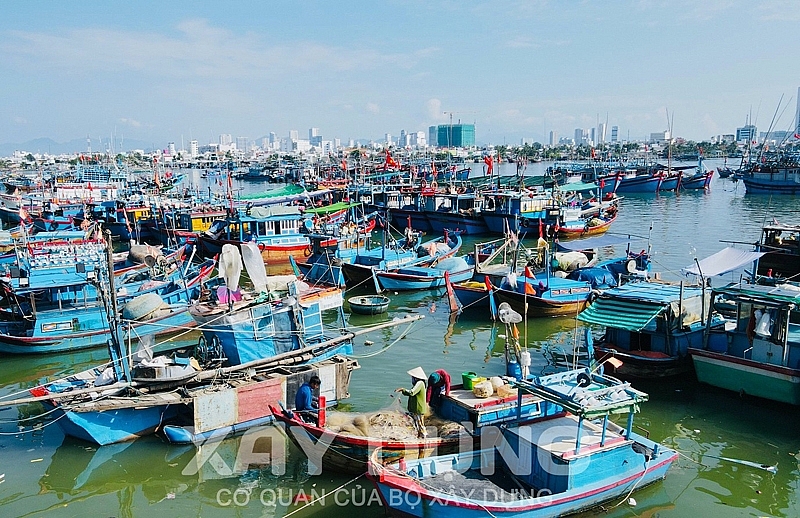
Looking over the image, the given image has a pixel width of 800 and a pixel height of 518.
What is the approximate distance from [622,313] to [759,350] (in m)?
3.04

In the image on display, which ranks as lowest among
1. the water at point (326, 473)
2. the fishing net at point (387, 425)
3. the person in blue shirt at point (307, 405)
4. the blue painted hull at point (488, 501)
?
the water at point (326, 473)

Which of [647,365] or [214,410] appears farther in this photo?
[647,365]

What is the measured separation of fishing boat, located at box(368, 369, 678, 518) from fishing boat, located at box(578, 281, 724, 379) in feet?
15.8

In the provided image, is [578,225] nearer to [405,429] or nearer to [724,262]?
[724,262]

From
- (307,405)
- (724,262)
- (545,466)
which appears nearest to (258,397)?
(307,405)

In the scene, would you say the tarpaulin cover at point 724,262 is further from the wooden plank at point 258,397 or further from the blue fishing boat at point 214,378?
the wooden plank at point 258,397

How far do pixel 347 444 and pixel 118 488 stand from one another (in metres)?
4.66

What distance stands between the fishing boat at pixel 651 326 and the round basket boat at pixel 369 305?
8.81 m

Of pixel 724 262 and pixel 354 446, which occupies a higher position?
pixel 724 262

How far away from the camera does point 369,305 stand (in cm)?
2264

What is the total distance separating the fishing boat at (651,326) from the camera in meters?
15.1

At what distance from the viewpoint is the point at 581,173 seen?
270 ft

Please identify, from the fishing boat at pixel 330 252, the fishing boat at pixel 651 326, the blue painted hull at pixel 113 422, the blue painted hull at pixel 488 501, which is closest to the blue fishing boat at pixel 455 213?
the fishing boat at pixel 330 252

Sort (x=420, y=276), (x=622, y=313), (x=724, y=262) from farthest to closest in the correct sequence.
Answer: (x=420, y=276)
(x=724, y=262)
(x=622, y=313)
